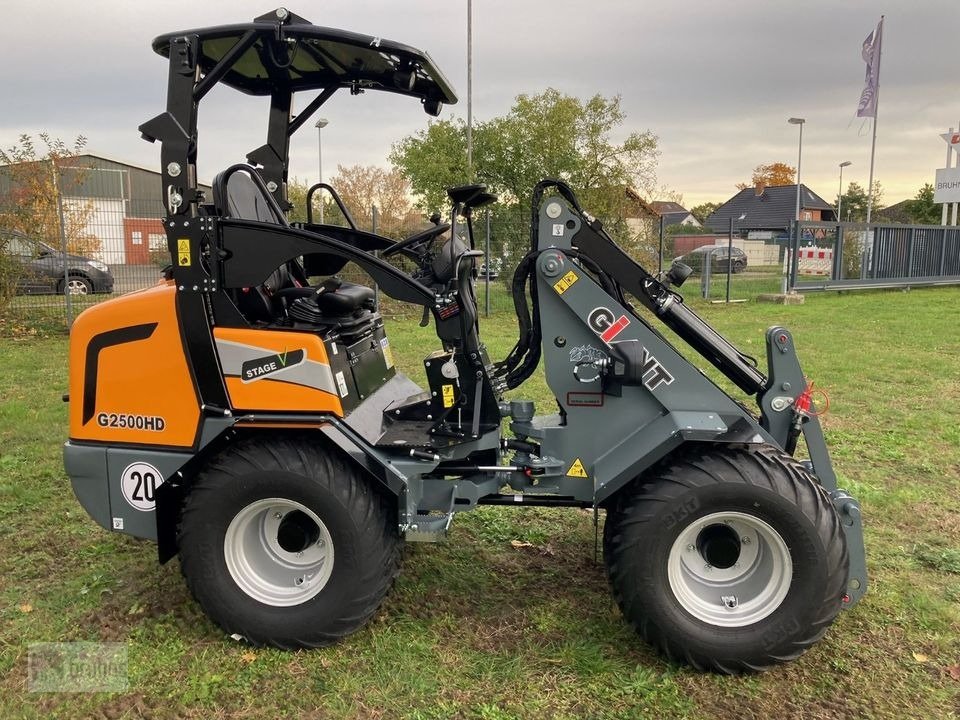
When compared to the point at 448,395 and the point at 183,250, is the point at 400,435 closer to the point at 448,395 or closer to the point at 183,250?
the point at 448,395

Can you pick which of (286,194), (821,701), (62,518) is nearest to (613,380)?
(821,701)

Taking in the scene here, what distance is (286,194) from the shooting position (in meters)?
4.32

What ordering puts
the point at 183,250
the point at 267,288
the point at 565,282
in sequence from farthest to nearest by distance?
the point at 267,288, the point at 565,282, the point at 183,250

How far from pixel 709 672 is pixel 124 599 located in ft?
8.86

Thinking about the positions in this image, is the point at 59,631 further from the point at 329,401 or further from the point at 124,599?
the point at 329,401

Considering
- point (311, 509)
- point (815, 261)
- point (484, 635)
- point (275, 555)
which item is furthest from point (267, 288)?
point (815, 261)

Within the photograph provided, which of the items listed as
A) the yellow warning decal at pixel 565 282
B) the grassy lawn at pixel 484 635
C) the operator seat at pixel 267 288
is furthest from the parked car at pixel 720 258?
the yellow warning decal at pixel 565 282

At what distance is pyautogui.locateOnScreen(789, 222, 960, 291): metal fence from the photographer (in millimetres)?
18969

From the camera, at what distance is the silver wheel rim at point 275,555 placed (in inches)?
126

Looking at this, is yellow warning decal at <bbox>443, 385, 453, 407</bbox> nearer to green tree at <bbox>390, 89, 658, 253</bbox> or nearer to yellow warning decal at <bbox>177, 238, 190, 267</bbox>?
yellow warning decal at <bbox>177, 238, 190, 267</bbox>

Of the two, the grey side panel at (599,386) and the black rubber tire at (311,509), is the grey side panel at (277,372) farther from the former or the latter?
the grey side panel at (599,386)

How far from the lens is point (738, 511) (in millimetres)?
2998

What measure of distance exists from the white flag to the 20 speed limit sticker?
103 feet

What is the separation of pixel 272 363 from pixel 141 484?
0.81 metres
